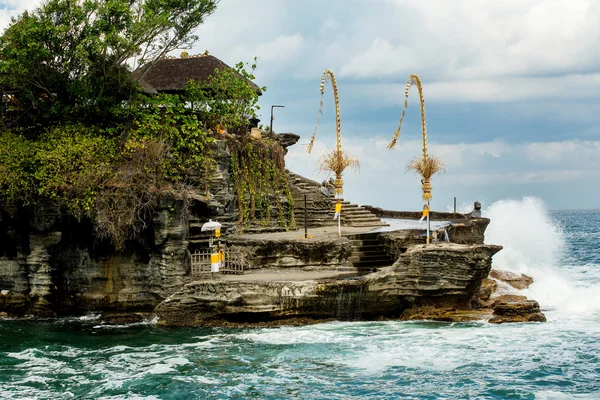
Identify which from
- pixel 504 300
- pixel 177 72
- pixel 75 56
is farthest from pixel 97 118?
pixel 504 300

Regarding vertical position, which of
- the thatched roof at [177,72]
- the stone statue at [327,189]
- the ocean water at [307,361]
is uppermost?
the thatched roof at [177,72]

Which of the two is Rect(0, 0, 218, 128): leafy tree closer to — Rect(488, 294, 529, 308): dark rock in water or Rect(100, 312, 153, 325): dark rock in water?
Rect(100, 312, 153, 325): dark rock in water

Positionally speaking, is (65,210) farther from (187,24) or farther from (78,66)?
(187,24)

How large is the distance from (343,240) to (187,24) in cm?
941

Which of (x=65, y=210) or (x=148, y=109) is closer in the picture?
(x=65, y=210)

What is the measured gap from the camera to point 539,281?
29.6 metres

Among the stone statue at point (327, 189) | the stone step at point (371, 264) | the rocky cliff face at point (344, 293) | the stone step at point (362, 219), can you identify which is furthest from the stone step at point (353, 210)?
the rocky cliff face at point (344, 293)

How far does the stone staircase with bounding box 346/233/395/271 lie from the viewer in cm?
2388

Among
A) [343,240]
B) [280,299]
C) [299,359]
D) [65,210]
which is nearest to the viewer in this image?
[299,359]

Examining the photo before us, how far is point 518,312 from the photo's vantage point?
825 inches

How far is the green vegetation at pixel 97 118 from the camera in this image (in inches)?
851

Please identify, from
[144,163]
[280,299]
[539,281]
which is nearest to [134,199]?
[144,163]

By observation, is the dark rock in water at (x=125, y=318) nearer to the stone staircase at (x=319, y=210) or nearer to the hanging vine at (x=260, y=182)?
the hanging vine at (x=260, y=182)

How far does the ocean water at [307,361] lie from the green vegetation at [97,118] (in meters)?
3.98
